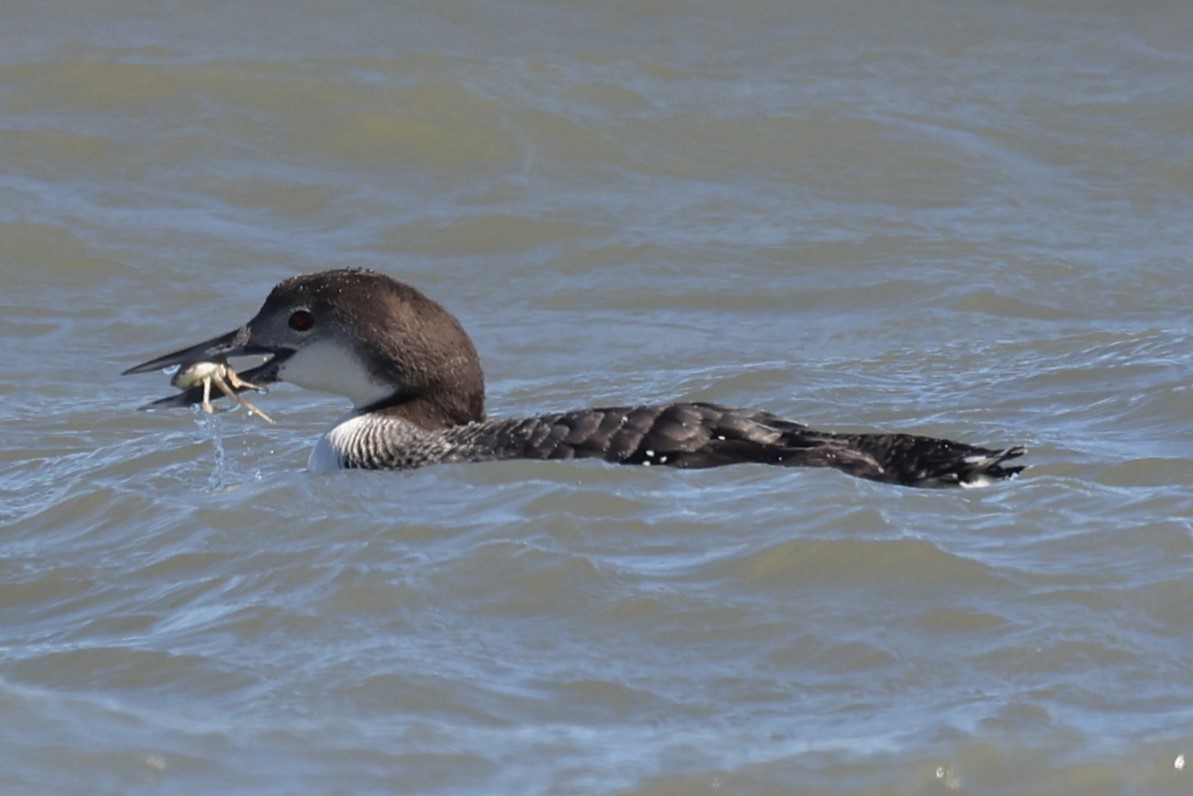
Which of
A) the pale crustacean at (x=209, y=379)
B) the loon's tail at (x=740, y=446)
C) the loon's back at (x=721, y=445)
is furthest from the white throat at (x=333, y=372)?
the loon's tail at (x=740, y=446)

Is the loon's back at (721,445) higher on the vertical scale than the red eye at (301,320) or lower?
lower

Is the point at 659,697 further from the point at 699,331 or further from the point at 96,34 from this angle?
the point at 96,34

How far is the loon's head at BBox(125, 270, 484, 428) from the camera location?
6844 mm

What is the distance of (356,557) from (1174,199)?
6.10m

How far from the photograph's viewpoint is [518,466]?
6.21m

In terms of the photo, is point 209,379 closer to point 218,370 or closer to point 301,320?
point 218,370

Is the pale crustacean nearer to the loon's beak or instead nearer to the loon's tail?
the loon's beak

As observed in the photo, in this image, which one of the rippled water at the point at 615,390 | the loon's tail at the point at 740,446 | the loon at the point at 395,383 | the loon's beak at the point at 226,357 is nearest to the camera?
the rippled water at the point at 615,390

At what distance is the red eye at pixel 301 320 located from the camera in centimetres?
687

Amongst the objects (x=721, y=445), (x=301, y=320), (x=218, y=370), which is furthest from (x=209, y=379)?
(x=721, y=445)

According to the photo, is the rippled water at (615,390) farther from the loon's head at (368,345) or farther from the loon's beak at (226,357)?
the loon's head at (368,345)

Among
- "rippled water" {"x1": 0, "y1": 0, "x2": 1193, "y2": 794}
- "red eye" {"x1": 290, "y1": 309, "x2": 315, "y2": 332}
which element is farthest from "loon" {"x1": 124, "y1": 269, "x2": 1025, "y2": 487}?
"rippled water" {"x1": 0, "y1": 0, "x2": 1193, "y2": 794}

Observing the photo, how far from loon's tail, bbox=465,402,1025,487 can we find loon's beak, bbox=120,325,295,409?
38.9 inches

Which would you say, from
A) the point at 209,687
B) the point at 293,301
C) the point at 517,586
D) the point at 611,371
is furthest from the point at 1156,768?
the point at 611,371
